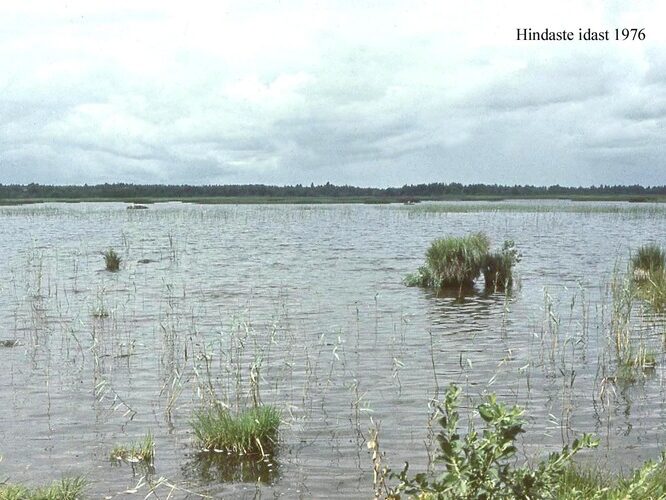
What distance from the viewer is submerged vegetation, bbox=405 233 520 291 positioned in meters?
22.9

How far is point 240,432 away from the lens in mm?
8234

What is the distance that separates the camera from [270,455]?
323 inches

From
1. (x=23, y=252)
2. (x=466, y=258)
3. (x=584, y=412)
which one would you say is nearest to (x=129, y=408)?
(x=584, y=412)

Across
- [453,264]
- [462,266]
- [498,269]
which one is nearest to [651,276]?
[498,269]

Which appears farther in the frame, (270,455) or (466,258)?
(466,258)

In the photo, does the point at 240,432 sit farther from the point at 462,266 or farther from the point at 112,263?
the point at 112,263

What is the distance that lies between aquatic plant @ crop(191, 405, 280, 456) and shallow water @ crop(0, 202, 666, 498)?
25cm

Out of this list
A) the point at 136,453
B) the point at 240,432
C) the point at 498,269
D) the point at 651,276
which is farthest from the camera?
the point at 498,269

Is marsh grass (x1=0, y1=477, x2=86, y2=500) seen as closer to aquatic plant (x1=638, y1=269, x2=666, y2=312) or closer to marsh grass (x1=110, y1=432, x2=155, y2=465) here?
marsh grass (x1=110, y1=432, x2=155, y2=465)

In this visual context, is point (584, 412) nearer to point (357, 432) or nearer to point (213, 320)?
point (357, 432)

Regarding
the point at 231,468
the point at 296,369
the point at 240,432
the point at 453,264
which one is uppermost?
the point at 453,264

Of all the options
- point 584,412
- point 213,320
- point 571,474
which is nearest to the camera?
point 571,474

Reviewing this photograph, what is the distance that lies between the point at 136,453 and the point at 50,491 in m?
1.41

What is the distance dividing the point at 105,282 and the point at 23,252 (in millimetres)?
13246
